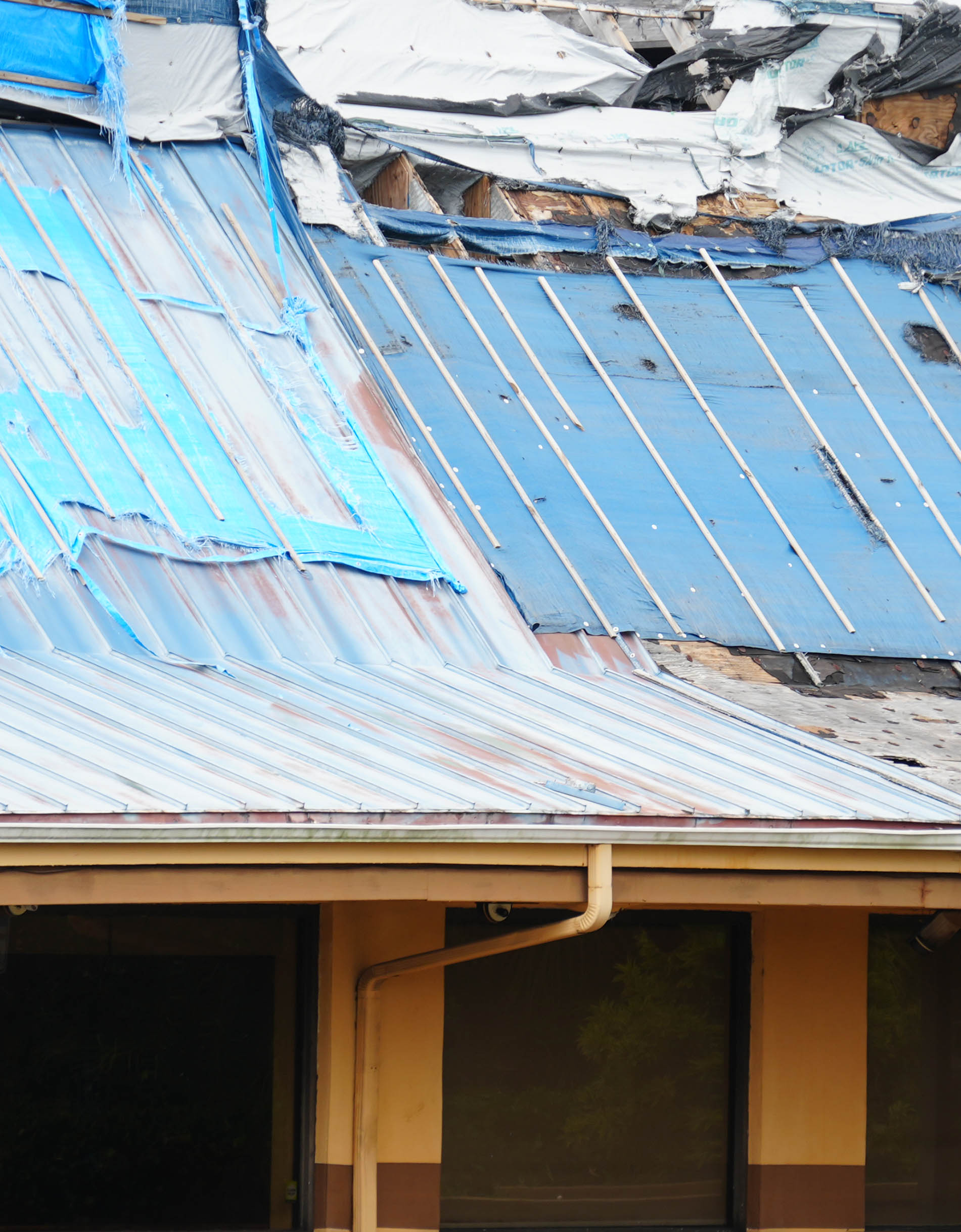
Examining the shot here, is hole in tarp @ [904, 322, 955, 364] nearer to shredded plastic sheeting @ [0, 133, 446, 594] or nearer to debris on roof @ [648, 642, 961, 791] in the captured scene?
debris on roof @ [648, 642, 961, 791]

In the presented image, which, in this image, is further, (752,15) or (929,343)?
(752,15)

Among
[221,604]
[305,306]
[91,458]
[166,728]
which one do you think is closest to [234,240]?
[305,306]

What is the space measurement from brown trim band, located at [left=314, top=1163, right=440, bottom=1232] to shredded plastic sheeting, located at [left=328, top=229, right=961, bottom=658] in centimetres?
297

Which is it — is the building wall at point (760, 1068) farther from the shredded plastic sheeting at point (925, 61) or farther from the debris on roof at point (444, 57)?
the shredded plastic sheeting at point (925, 61)

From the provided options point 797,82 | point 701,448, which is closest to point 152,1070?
point 701,448

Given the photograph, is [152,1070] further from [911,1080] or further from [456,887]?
[911,1080]

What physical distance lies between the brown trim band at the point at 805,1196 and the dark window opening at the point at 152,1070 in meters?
2.37

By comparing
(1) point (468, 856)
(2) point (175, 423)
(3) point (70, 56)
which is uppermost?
(3) point (70, 56)

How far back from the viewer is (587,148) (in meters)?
12.0

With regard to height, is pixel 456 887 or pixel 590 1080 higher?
pixel 456 887

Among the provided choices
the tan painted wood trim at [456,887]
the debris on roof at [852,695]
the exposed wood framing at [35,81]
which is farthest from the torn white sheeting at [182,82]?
the tan painted wood trim at [456,887]

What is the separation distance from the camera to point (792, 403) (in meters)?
10.5

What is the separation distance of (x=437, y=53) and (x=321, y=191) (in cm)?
215

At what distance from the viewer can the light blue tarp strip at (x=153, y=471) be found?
26.9ft
